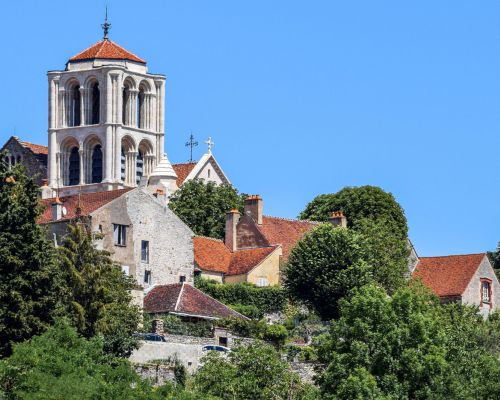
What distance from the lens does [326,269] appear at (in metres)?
108

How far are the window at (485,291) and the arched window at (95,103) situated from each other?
3707cm

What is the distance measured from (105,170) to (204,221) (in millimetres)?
22508

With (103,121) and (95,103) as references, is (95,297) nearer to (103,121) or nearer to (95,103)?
(103,121)

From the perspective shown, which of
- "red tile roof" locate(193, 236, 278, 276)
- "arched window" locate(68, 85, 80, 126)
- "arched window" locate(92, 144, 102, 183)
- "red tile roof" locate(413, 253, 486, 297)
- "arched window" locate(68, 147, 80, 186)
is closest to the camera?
"red tile roof" locate(193, 236, 278, 276)

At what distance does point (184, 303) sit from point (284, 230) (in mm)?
18615

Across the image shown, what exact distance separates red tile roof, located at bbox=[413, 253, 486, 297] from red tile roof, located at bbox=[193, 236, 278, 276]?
344 inches

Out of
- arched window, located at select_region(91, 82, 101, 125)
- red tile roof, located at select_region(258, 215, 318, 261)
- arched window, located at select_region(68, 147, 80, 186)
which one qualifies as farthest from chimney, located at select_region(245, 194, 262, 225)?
arched window, located at select_region(91, 82, 101, 125)

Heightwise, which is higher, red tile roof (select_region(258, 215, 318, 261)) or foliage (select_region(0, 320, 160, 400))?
red tile roof (select_region(258, 215, 318, 261))

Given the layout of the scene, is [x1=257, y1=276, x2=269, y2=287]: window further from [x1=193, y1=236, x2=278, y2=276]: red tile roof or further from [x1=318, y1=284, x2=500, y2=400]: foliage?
[x1=318, y1=284, x2=500, y2=400]: foliage

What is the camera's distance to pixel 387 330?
8538 centimetres

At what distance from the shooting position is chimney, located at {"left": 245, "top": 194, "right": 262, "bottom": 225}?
393 feet

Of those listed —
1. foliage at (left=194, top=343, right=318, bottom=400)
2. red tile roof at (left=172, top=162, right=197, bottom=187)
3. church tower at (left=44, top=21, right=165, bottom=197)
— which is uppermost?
church tower at (left=44, top=21, right=165, bottom=197)

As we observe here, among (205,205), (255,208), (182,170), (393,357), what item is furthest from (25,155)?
(393,357)

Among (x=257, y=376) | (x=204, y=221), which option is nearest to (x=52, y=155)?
(x=204, y=221)
